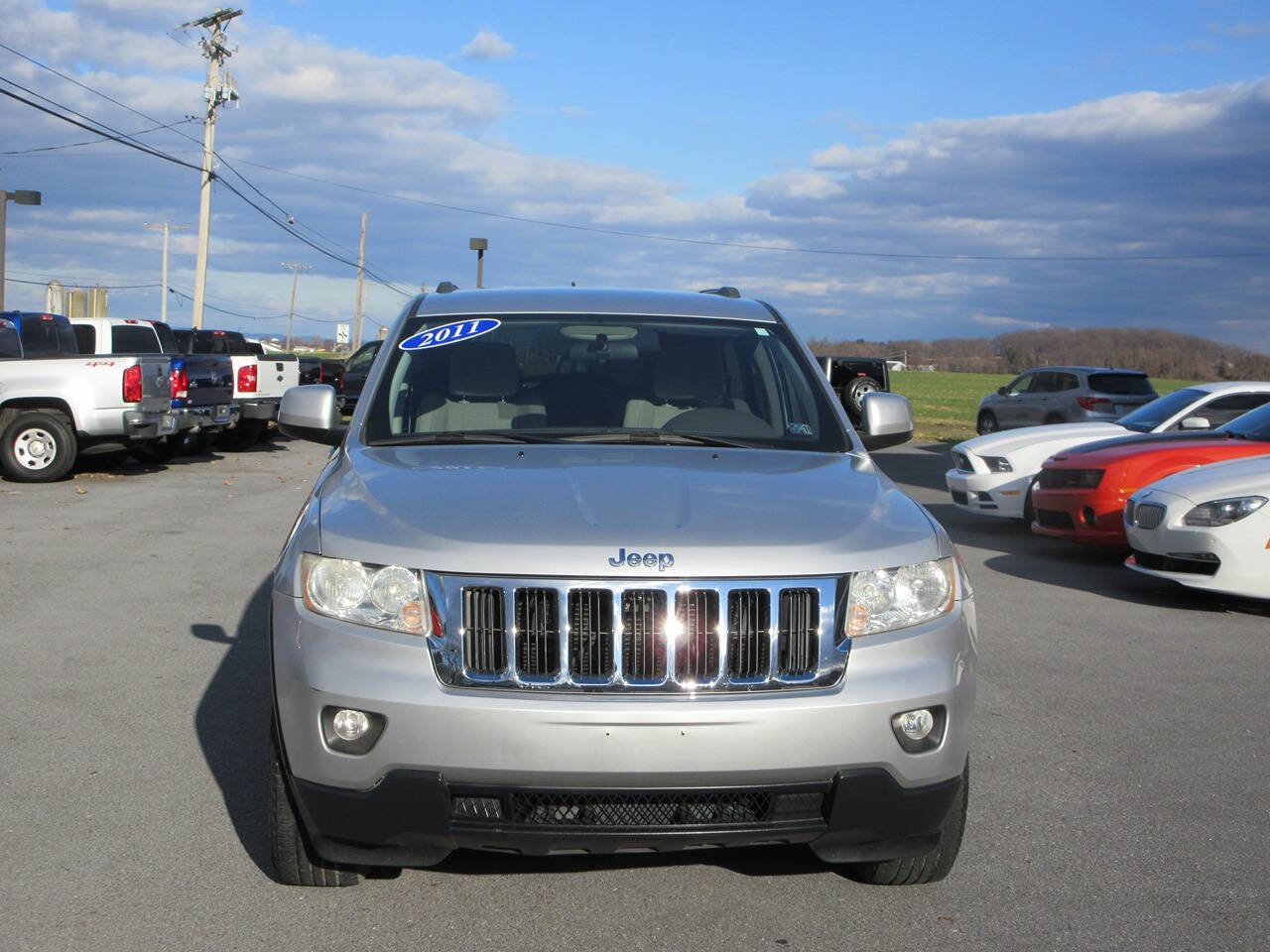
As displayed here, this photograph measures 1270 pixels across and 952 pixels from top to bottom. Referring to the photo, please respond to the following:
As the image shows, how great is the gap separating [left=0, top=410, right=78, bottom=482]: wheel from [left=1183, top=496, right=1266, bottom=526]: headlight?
13.0 meters

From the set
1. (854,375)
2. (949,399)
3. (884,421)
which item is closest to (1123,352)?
(949,399)

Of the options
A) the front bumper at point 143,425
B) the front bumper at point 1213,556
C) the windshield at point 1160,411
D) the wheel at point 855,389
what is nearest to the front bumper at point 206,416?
the front bumper at point 143,425

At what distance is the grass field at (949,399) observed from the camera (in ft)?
116

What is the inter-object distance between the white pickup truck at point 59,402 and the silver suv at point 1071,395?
1693cm

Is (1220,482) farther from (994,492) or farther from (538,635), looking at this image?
(538,635)

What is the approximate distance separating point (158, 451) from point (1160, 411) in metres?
14.3

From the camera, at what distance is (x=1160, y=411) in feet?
44.1

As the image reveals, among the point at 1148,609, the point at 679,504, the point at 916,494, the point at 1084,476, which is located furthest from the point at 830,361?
the point at 679,504

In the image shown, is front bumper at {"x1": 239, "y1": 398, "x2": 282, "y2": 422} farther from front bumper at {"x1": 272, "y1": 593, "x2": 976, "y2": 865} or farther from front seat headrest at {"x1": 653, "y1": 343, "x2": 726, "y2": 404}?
front bumper at {"x1": 272, "y1": 593, "x2": 976, "y2": 865}

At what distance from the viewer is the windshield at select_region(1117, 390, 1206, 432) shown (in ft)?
43.3

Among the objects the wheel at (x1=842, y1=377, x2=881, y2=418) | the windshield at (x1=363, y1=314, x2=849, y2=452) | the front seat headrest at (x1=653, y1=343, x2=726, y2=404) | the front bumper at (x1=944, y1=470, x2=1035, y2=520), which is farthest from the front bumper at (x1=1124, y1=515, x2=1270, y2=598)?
the wheel at (x1=842, y1=377, x2=881, y2=418)

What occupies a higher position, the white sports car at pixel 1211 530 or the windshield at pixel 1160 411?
the windshield at pixel 1160 411

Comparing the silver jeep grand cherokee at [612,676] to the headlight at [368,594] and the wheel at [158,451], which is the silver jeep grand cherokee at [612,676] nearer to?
the headlight at [368,594]

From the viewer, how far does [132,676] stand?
634cm
